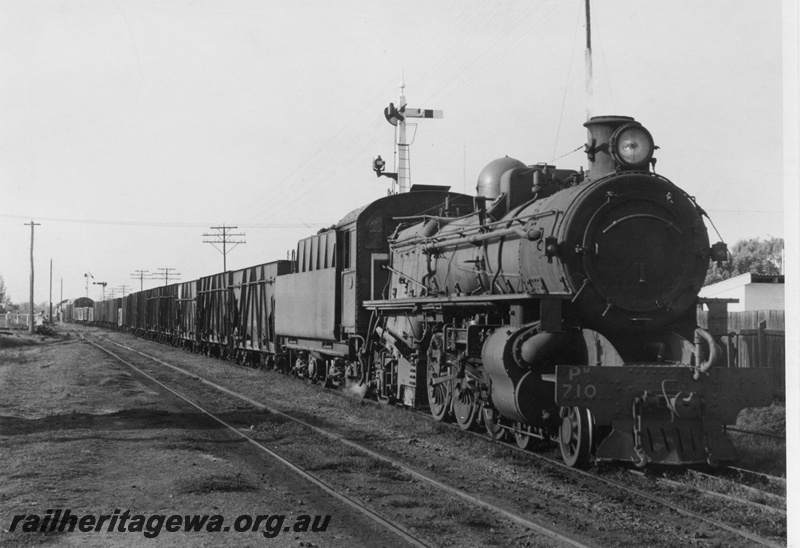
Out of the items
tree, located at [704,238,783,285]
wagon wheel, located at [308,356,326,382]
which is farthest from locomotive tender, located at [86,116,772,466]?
tree, located at [704,238,783,285]

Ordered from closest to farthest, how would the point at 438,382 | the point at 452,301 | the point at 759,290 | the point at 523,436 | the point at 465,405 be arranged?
the point at 523,436 → the point at 452,301 → the point at 465,405 → the point at 438,382 → the point at 759,290

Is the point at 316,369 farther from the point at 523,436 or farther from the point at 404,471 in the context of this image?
the point at 404,471

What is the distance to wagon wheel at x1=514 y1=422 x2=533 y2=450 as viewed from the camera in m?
9.71

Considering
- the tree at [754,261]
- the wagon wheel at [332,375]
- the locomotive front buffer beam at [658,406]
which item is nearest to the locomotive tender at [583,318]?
the locomotive front buffer beam at [658,406]

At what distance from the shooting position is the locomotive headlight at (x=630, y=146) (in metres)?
8.87

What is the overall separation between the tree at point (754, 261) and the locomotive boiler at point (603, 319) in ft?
103

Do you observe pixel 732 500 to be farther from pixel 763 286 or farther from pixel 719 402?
pixel 763 286

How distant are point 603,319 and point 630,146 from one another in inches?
81.7

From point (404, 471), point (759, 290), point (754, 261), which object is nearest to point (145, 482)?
point (404, 471)

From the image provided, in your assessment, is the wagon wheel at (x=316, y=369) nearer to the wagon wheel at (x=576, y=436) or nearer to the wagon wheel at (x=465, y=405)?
the wagon wheel at (x=465, y=405)

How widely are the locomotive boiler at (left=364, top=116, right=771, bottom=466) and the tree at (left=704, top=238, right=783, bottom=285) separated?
31.5 m

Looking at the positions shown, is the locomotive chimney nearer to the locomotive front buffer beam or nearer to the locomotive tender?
the locomotive tender

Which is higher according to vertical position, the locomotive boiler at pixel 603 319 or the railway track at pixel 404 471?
the locomotive boiler at pixel 603 319

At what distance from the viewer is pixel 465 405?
11.2 m
